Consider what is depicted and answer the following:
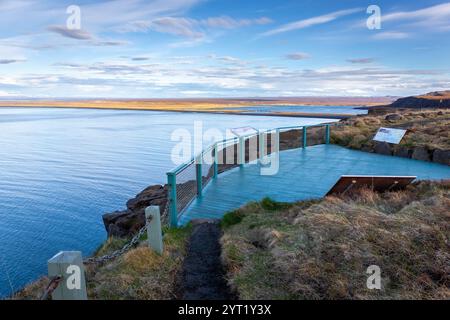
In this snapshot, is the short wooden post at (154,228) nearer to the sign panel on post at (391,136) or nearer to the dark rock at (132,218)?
the dark rock at (132,218)

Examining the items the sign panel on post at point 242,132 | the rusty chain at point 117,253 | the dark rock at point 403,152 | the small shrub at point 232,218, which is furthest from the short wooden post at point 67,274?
the dark rock at point 403,152

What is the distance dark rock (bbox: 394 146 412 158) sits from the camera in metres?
16.2

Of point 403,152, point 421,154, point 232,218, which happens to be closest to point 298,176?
point 232,218

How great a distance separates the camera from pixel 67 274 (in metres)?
3.59

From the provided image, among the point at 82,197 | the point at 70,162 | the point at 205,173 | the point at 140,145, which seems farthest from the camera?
the point at 140,145

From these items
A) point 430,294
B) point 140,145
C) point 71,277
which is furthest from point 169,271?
point 140,145

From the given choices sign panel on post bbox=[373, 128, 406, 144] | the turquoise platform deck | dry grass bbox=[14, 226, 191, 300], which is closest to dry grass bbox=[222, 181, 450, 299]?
dry grass bbox=[14, 226, 191, 300]

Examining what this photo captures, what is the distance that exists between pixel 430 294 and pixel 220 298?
8.32 feet

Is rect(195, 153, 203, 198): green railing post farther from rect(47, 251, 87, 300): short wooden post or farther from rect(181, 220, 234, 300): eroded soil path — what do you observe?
rect(47, 251, 87, 300): short wooden post

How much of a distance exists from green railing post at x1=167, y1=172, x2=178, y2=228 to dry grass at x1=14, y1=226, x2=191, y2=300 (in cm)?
118

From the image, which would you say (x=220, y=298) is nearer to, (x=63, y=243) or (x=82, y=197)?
(x=63, y=243)

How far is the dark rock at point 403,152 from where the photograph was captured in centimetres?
1623

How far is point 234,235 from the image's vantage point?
6.86 m

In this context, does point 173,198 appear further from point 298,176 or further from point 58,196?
point 58,196
